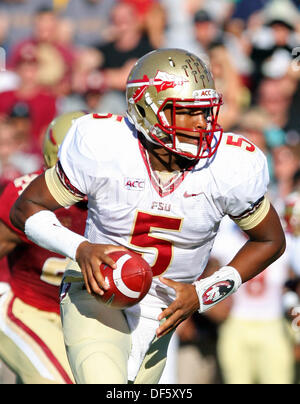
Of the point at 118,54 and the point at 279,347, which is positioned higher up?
the point at 118,54

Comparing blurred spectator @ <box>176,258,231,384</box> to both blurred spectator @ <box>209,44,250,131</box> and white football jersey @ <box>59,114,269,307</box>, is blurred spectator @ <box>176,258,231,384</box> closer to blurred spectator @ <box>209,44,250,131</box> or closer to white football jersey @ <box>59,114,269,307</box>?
blurred spectator @ <box>209,44,250,131</box>

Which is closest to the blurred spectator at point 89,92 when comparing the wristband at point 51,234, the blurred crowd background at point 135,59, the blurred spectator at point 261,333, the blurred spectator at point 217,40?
the blurred crowd background at point 135,59

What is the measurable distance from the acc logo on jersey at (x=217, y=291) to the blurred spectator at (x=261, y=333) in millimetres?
2089

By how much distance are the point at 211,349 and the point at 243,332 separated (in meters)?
0.31

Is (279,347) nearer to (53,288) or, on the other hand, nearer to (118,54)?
(53,288)

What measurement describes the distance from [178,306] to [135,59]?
4617 millimetres

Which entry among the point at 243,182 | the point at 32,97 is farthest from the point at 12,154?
the point at 243,182

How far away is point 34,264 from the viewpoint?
4.30 metres

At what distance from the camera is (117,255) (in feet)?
10.1

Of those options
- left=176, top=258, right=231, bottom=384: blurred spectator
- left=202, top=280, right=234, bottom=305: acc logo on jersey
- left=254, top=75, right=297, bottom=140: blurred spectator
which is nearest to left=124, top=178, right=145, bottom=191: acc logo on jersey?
left=202, top=280, right=234, bottom=305: acc logo on jersey

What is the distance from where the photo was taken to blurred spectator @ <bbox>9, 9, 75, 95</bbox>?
7.58 m

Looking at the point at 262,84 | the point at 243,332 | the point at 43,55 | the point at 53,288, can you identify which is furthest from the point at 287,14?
the point at 53,288

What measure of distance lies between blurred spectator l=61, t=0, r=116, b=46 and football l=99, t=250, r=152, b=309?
A: 15.8ft

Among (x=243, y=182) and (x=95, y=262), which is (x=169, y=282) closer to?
(x=95, y=262)
